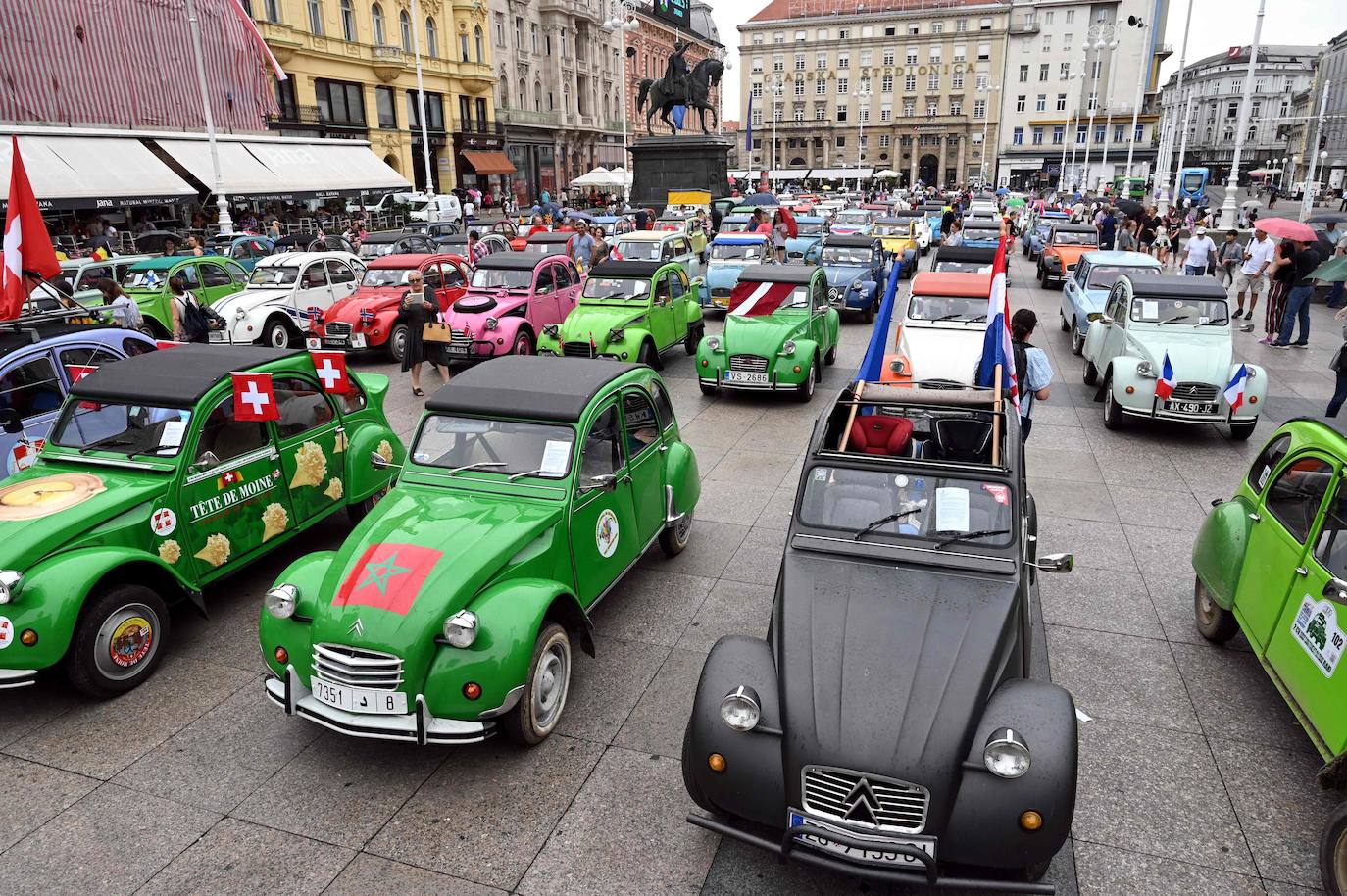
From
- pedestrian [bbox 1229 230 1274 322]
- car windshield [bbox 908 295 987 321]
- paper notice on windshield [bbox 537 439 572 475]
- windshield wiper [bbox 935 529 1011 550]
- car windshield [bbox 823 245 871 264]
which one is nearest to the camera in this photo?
windshield wiper [bbox 935 529 1011 550]

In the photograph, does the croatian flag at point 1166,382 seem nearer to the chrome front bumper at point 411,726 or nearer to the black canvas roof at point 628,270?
the black canvas roof at point 628,270

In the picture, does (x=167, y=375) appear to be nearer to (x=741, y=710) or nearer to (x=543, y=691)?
(x=543, y=691)

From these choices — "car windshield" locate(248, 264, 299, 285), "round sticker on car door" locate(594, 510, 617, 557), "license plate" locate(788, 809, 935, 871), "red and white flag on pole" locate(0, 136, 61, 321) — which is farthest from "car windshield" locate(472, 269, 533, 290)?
"license plate" locate(788, 809, 935, 871)

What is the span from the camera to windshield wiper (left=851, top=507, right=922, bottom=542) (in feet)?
15.8

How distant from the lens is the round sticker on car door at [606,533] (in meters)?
5.94

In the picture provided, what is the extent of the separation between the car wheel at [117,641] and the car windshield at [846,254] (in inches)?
670

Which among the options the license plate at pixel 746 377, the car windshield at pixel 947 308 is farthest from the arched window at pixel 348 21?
the car windshield at pixel 947 308

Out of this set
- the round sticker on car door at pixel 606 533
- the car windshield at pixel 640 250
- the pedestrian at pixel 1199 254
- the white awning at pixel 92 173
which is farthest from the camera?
the white awning at pixel 92 173

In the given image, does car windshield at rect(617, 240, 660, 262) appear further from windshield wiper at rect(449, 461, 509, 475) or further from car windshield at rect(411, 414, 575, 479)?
windshield wiper at rect(449, 461, 509, 475)

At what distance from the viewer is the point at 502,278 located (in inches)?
602

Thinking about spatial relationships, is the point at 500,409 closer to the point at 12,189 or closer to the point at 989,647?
the point at 989,647

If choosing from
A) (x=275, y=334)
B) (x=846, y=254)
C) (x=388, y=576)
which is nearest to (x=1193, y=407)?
(x=388, y=576)

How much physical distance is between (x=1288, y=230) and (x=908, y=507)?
12.4m

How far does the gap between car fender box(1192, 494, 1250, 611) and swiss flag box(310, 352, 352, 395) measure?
7.01 m
